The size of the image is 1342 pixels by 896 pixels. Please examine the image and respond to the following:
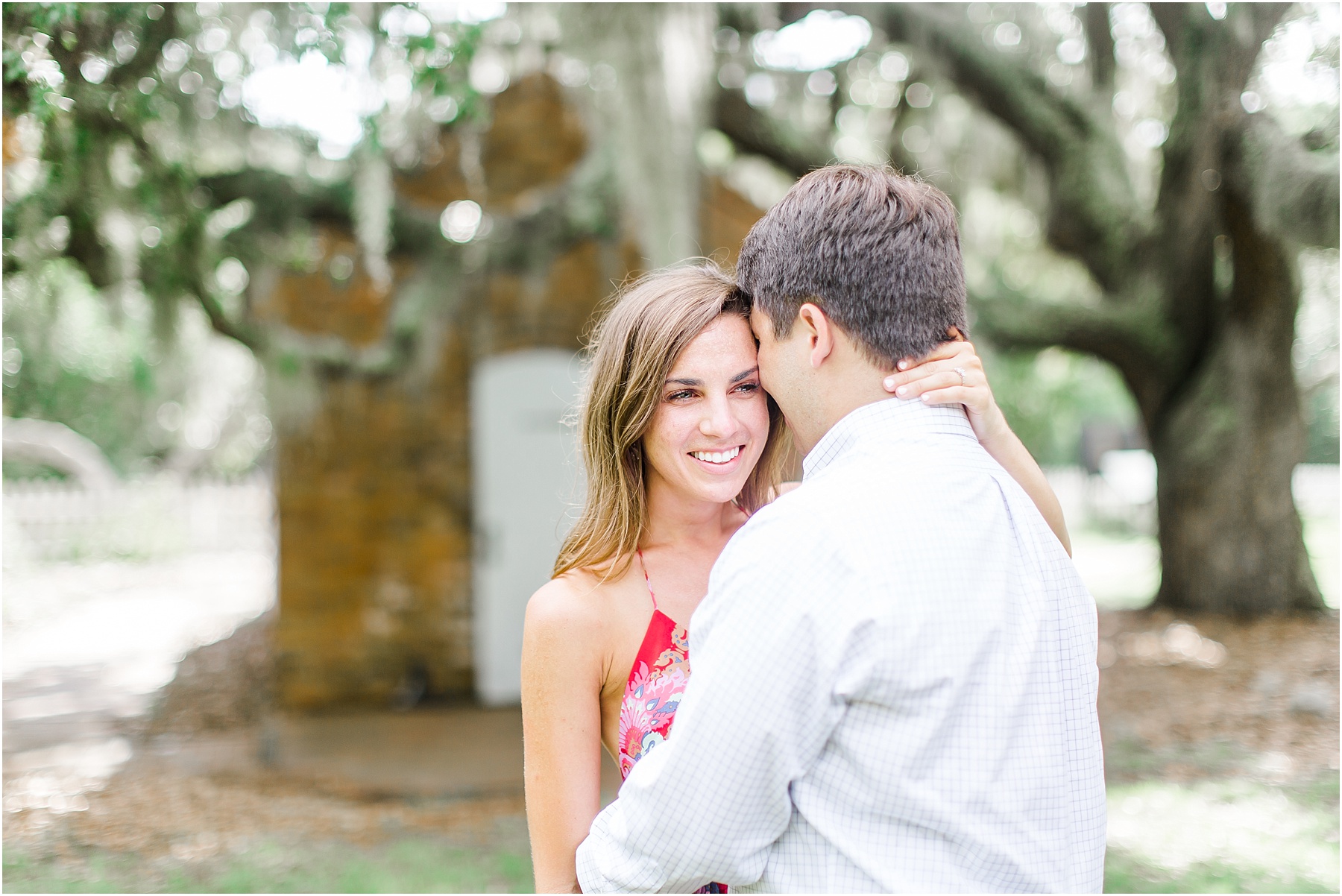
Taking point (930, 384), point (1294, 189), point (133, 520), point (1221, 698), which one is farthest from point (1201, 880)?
point (133, 520)

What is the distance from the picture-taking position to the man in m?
1.03

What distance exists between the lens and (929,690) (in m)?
1.04

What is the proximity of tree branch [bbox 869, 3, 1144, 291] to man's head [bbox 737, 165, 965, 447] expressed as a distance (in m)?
5.64

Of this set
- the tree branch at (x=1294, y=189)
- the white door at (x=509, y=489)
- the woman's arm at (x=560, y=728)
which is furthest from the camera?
the white door at (x=509, y=489)

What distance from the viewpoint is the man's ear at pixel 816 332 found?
4.11 ft

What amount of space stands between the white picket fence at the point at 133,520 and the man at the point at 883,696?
1391 centimetres

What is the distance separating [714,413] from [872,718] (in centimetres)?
64

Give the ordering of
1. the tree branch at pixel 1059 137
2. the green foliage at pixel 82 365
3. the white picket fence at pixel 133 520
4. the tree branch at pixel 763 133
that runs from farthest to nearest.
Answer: the white picket fence at pixel 133 520 < the tree branch at pixel 763 133 < the tree branch at pixel 1059 137 < the green foliage at pixel 82 365

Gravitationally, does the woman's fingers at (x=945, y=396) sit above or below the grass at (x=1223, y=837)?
above

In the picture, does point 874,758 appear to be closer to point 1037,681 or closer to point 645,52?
point 1037,681

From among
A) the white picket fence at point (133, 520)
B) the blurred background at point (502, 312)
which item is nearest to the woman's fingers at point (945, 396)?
the blurred background at point (502, 312)

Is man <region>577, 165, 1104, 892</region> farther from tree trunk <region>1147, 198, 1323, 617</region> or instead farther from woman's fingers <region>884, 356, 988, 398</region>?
tree trunk <region>1147, 198, 1323, 617</region>

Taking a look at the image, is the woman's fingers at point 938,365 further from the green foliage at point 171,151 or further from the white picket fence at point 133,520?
the white picket fence at point 133,520

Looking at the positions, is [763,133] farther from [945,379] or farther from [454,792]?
[945,379]
